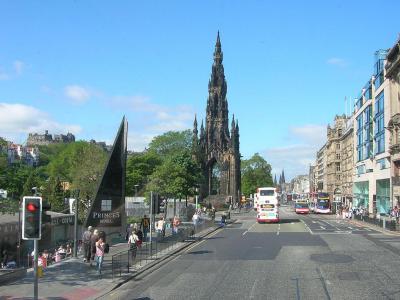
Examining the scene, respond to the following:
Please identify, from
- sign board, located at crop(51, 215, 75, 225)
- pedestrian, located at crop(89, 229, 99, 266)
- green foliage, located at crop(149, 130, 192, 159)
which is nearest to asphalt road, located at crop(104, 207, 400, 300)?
pedestrian, located at crop(89, 229, 99, 266)

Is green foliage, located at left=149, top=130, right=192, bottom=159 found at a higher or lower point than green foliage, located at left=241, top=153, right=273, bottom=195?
higher

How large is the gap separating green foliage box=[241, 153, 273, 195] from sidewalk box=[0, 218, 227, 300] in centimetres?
15434

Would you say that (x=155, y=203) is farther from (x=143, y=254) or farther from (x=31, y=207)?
(x=31, y=207)

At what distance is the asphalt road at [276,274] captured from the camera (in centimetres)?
1638

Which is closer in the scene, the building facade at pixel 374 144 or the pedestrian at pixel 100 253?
the pedestrian at pixel 100 253

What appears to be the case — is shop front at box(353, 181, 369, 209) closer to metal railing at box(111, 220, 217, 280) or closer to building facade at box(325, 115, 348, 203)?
building facade at box(325, 115, 348, 203)

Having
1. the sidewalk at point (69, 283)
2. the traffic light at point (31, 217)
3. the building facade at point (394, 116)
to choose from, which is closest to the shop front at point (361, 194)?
the building facade at point (394, 116)

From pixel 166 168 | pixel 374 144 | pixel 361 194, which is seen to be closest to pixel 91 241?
pixel 166 168

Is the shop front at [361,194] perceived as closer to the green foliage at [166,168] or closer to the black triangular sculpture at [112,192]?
the green foliage at [166,168]

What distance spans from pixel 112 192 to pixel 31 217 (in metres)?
10.5

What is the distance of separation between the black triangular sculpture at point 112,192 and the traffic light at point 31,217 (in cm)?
940

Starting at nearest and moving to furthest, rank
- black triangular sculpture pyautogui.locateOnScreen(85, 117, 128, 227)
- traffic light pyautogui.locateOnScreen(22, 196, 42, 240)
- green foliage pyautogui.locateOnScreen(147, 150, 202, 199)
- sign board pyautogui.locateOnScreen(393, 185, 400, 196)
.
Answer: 1. traffic light pyautogui.locateOnScreen(22, 196, 42, 240)
2. black triangular sculpture pyautogui.locateOnScreen(85, 117, 128, 227)
3. sign board pyautogui.locateOnScreen(393, 185, 400, 196)
4. green foliage pyautogui.locateOnScreen(147, 150, 202, 199)

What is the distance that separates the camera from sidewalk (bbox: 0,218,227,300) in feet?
53.6

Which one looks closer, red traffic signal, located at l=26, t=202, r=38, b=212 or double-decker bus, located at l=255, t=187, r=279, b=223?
red traffic signal, located at l=26, t=202, r=38, b=212
